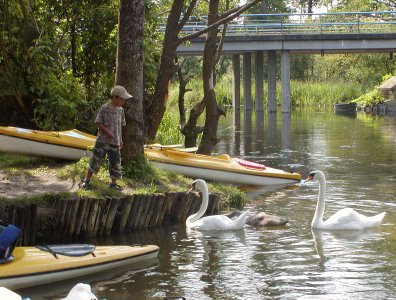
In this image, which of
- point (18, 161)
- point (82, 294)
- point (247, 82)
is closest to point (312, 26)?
point (247, 82)

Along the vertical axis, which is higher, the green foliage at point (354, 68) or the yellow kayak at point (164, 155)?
the green foliage at point (354, 68)

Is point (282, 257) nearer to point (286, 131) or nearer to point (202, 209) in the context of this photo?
point (202, 209)

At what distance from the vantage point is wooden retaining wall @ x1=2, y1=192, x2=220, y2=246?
10734mm

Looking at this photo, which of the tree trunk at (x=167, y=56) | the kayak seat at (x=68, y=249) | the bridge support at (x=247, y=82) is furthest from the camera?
the bridge support at (x=247, y=82)

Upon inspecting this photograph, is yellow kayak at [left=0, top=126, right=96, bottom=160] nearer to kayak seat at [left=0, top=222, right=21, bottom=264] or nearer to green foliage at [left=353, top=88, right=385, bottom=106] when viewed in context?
kayak seat at [left=0, top=222, right=21, bottom=264]

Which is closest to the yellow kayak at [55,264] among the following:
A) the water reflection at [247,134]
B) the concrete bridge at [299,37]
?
the water reflection at [247,134]

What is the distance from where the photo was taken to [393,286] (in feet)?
30.4

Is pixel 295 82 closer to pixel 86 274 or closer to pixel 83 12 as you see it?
pixel 83 12

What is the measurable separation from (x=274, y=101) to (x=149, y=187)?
32.5 m

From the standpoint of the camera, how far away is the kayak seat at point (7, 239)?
872 centimetres

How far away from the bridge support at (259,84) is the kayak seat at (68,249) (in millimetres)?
36522

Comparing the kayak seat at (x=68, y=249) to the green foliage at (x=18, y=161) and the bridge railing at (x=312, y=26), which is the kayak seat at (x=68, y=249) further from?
the bridge railing at (x=312, y=26)

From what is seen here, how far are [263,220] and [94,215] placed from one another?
273cm

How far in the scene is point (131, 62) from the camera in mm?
12891
